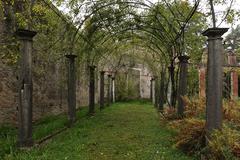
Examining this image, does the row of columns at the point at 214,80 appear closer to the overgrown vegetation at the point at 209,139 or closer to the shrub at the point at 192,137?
the overgrown vegetation at the point at 209,139

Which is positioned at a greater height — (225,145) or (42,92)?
(42,92)

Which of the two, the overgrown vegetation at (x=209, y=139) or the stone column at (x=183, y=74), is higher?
the stone column at (x=183, y=74)

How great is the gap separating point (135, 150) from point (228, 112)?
1.98m

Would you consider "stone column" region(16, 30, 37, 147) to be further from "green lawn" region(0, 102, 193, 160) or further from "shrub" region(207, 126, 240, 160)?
"shrub" region(207, 126, 240, 160)

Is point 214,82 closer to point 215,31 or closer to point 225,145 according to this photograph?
point 215,31

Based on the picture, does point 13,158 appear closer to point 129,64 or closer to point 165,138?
point 165,138

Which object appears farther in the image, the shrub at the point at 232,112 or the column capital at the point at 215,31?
the shrub at the point at 232,112

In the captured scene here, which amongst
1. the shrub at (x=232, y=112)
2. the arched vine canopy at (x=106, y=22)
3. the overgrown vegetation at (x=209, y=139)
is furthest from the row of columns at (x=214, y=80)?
the arched vine canopy at (x=106, y=22)

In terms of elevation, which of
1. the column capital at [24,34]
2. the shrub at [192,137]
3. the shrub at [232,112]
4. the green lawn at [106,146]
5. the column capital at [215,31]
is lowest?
the green lawn at [106,146]

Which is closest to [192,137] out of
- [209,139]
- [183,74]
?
[209,139]

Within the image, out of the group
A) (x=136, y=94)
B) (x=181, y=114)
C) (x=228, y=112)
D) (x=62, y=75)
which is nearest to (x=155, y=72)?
(x=136, y=94)

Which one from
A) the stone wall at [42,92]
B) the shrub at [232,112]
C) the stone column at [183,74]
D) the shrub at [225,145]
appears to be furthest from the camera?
the stone column at [183,74]

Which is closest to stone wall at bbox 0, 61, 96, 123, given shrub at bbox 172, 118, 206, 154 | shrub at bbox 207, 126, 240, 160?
shrub at bbox 172, 118, 206, 154

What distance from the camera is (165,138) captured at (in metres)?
8.23
